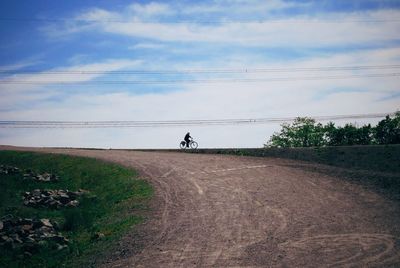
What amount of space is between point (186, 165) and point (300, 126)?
47963 millimetres

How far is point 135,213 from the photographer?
17.2 metres

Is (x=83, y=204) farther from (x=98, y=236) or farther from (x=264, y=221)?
(x=264, y=221)

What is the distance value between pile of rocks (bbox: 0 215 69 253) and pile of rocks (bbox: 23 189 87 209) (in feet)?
11.7

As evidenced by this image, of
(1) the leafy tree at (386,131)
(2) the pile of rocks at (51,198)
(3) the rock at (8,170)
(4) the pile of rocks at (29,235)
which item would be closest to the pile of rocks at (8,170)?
(3) the rock at (8,170)

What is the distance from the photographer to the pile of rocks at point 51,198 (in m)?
20.9

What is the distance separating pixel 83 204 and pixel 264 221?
11.4m

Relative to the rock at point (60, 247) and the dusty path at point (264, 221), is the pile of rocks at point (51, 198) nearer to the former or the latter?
the dusty path at point (264, 221)

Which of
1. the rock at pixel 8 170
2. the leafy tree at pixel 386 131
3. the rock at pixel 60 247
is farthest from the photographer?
the leafy tree at pixel 386 131

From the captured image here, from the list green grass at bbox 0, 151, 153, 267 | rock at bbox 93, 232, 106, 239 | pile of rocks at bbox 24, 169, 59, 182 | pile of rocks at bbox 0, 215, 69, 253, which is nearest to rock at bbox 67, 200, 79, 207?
green grass at bbox 0, 151, 153, 267

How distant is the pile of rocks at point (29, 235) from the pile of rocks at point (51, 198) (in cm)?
356

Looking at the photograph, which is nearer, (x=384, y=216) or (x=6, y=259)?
(x=6, y=259)

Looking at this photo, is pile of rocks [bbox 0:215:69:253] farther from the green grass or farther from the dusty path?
the dusty path

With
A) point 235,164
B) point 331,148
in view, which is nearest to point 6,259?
point 235,164

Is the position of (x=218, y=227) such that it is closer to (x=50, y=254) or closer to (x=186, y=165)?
(x=50, y=254)
